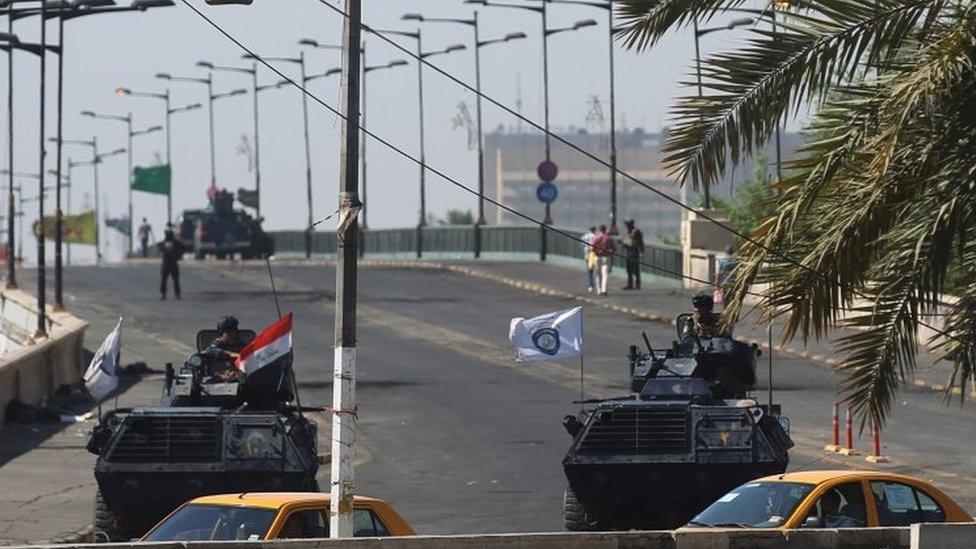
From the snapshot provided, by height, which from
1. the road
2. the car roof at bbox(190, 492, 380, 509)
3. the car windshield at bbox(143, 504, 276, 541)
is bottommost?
the road

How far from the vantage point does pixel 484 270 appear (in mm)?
73000

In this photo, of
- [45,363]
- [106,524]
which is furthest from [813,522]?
[45,363]

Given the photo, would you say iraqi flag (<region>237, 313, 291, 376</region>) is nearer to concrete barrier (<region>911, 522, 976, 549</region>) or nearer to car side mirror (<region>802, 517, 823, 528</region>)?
car side mirror (<region>802, 517, 823, 528</region>)

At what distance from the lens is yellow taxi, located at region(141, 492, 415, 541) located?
17.6m

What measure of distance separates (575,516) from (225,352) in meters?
4.50

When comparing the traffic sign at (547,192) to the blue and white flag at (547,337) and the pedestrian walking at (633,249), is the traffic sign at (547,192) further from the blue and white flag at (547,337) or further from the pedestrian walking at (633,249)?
the blue and white flag at (547,337)

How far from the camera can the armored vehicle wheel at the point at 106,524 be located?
23.1 m

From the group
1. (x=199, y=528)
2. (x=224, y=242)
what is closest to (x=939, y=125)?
(x=199, y=528)

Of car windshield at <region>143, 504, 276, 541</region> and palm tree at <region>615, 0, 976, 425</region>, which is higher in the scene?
palm tree at <region>615, 0, 976, 425</region>

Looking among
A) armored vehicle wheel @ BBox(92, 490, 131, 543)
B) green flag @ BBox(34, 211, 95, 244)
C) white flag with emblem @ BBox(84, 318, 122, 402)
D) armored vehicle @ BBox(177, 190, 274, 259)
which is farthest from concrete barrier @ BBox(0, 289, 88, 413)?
green flag @ BBox(34, 211, 95, 244)

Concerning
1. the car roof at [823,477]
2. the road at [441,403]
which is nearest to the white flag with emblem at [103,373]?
the road at [441,403]

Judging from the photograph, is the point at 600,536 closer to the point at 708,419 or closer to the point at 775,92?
the point at 775,92

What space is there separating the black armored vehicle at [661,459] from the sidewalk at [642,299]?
53.7 feet

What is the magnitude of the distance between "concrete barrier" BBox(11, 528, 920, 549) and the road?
27.4ft
